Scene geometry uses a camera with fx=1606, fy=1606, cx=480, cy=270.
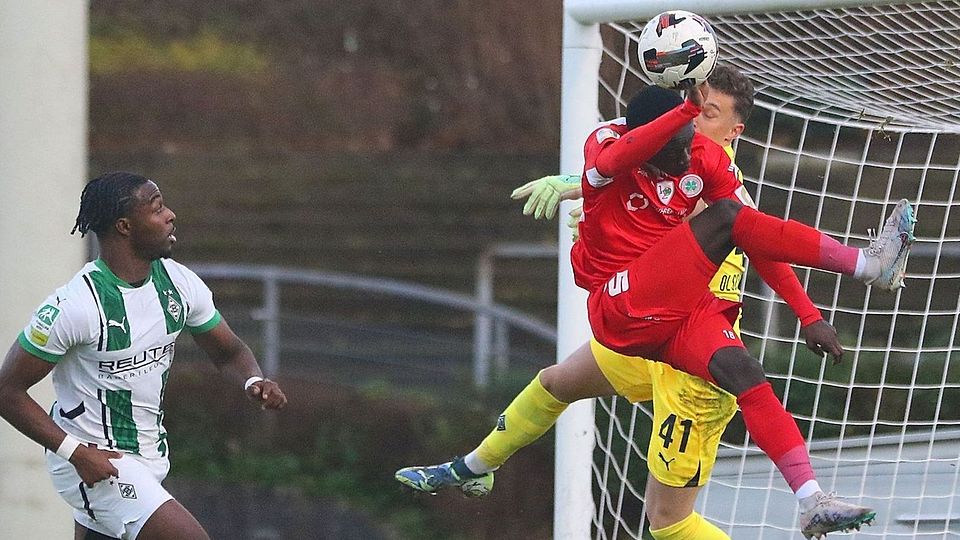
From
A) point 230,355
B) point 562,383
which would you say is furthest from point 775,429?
point 230,355

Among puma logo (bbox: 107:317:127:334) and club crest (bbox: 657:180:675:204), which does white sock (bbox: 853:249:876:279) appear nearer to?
club crest (bbox: 657:180:675:204)

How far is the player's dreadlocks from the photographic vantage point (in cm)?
450

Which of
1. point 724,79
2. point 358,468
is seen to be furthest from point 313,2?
point 724,79

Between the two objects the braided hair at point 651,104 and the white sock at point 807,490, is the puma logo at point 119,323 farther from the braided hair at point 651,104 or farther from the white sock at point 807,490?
the white sock at point 807,490

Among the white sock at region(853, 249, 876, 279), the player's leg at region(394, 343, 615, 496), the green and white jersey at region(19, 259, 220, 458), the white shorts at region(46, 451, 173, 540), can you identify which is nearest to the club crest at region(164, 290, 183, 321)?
the green and white jersey at region(19, 259, 220, 458)

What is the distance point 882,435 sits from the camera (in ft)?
20.8

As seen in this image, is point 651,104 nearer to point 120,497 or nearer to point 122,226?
point 122,226

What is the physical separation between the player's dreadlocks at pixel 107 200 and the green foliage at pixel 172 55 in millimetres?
9520

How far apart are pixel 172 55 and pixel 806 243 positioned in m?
10.3

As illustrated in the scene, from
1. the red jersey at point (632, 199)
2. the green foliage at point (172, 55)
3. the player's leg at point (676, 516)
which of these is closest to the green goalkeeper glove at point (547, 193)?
the red jersey at point (632, 199)

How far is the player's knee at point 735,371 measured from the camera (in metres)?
4.47

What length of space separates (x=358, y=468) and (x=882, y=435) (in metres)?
4.58

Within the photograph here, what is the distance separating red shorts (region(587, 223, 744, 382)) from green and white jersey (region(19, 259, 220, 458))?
1.27 metres

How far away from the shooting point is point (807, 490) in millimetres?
4355
